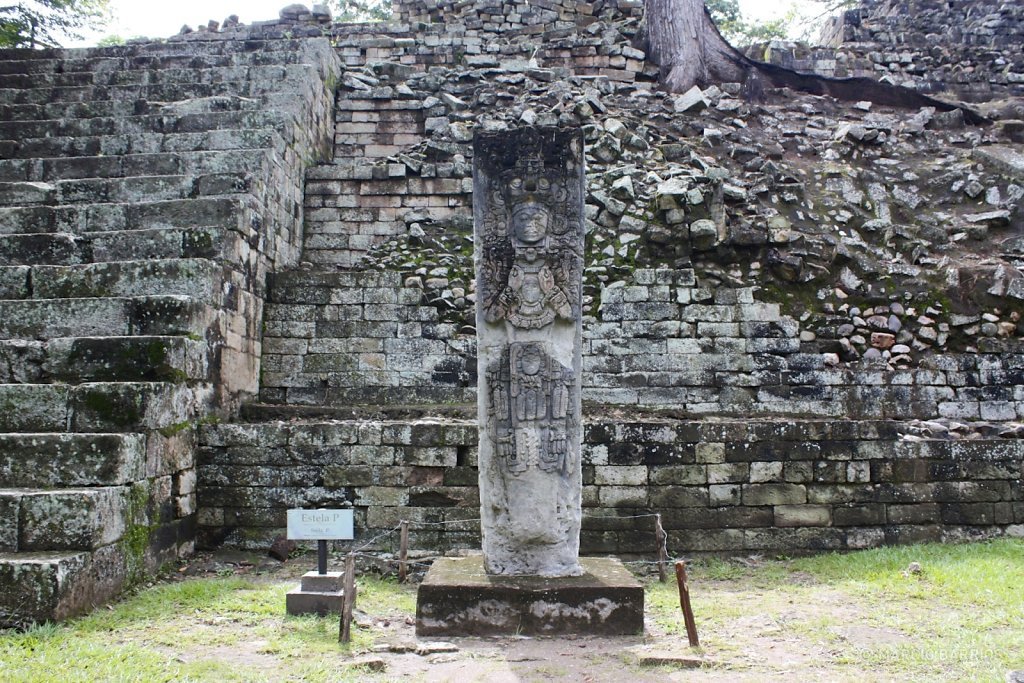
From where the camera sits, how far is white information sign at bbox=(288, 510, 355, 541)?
5281 millimetres

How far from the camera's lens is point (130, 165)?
9.49m

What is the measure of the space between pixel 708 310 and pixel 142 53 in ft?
33.7

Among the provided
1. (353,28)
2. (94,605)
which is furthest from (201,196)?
(353,28)

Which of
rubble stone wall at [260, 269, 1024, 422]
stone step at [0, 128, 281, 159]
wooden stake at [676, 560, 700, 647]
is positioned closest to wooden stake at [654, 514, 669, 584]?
wooden stake at [676, 560, 700, 647]

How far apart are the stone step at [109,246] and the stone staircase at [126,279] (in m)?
0.02

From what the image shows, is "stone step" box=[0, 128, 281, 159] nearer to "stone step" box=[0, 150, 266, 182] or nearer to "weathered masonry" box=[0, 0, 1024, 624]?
"weathered masonry" box=[0, 0, 1024, 624]

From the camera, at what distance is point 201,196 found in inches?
343

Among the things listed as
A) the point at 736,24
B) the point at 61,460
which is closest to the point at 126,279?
the point at 61,460

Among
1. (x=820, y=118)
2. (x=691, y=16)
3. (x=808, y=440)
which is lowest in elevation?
(x=808, y=440)

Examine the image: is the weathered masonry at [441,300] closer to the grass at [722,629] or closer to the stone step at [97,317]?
the stone step at [97,317]

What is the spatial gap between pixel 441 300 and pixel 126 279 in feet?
11.4

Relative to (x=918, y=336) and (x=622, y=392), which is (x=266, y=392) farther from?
(x=918, y=336)

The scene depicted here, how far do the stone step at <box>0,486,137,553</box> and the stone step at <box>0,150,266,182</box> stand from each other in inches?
196

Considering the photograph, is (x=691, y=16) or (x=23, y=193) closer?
(x=23, y=193)
